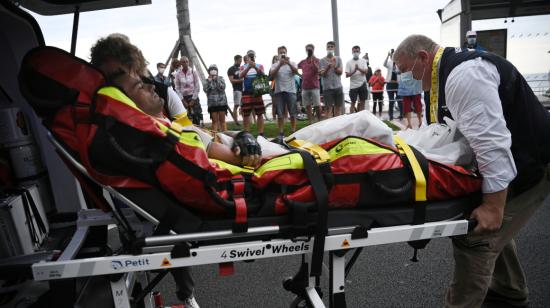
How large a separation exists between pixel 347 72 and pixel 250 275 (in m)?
9.20

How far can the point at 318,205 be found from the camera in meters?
1.91

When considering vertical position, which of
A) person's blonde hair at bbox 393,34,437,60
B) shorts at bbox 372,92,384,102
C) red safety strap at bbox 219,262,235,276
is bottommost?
shorts at bbox 372,92,384,102

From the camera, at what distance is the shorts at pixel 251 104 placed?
35.1 ft

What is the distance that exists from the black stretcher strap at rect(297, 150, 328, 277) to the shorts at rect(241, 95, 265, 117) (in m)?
8.71

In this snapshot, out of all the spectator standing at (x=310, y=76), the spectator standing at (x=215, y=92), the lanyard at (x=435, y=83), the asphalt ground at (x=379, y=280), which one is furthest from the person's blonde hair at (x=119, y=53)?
the spectator standing at (x=215, y=92)

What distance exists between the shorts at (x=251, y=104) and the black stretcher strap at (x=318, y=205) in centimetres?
871

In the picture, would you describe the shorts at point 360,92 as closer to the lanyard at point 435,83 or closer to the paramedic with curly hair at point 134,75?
the lanyard at point 435,83

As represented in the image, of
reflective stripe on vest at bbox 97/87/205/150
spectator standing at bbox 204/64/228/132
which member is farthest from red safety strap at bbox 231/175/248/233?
spectator standing at bbox 204/64/228/132

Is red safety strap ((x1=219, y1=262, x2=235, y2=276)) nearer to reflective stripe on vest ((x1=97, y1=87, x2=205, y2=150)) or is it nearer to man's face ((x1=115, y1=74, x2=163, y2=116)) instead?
reflective stripe on vest ((x1=97, y1=87, x2=205, y2=150))

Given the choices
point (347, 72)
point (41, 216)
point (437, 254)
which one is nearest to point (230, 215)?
point (41, 216)

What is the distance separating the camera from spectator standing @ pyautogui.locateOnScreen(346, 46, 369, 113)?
462 inches

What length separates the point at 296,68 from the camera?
33.2 ft

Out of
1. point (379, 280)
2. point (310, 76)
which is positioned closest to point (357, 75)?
point (310, 76)

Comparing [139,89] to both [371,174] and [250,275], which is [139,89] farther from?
[250,275]
